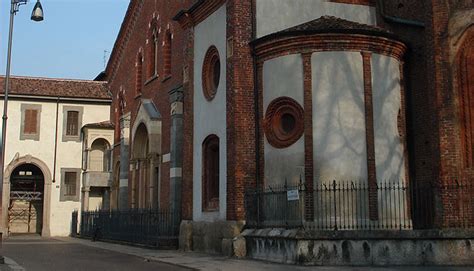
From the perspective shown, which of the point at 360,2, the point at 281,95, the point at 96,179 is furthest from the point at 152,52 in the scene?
the point at 281,95

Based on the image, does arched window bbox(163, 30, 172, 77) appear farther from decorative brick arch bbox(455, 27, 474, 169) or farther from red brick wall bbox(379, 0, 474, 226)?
decorative brick arch bbox(455, 27, 474, 169)

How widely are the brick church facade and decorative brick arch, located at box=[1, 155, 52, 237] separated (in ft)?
58.1

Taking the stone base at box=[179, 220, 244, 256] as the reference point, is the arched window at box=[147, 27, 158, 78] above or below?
above

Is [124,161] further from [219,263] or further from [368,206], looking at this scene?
[368,206]

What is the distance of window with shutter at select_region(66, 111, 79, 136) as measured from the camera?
36594mm

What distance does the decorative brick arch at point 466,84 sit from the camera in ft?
53.3

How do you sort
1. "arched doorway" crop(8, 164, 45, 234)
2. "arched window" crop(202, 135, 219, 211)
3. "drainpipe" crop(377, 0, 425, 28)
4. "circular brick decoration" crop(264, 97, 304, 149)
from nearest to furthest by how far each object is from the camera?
1. "circular brick decoration" crop(264, 97, 304, 149)
2. "drainpipe" crop(377, 0, 425, 28)
3. "arched window" crop(202, 135, 219, 211)
4. "arched doorway" crop(8, 164, 45, 234)

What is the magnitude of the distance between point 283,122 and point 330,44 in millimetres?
2773

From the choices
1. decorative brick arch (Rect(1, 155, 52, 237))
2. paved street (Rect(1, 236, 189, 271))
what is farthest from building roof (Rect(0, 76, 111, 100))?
paved street (Rect(1, 236, 189, 271))

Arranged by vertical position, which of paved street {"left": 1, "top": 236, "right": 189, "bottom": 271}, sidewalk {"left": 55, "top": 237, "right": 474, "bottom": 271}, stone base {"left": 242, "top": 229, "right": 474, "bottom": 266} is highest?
stone base {"left": 242, "top": 229, "right": 474, "bottom": 266}

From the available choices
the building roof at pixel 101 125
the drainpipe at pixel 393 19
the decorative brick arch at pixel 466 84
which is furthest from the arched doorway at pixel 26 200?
the decorative brick arch at pixel 466 84

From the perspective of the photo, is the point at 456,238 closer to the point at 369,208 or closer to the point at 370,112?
the point at 369,208

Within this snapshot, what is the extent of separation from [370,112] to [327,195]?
9.39ft

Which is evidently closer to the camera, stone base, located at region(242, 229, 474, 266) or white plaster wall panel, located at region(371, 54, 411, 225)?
stone base, located at region(242, 229, 474, 266)
